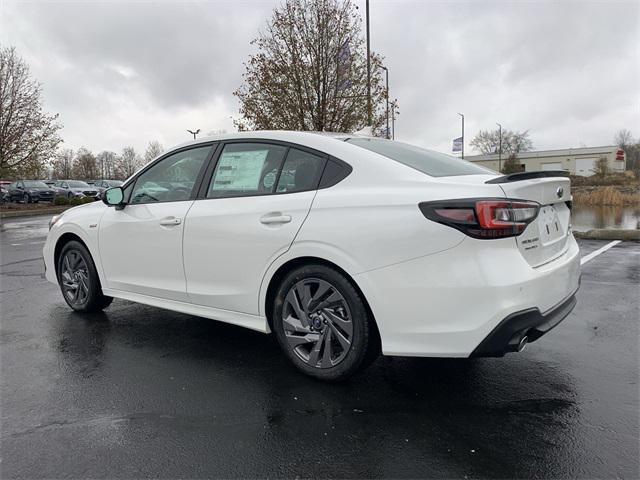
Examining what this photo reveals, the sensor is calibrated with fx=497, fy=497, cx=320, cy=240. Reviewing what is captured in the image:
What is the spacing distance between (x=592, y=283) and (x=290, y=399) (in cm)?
459

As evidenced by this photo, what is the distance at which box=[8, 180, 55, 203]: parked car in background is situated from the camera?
1307 inches

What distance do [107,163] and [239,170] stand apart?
106m

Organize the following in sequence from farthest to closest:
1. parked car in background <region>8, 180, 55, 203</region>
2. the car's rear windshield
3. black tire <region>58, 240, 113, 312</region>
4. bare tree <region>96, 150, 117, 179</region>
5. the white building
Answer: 1. bare tree <region>96, 150, 117, 179</region>
2. the white building
3. parked car in background <region>8, 180, 55, 203</region>
4. black tire <region>58, 240, 113, 312</region>
5. the car's rear windshield

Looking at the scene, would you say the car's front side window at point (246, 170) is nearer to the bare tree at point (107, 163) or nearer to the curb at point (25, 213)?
the curb at point (25, 213)

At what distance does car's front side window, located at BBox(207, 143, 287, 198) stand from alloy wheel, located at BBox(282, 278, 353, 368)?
78cm

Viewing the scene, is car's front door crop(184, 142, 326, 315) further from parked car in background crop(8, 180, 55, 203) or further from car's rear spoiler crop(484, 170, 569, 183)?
parked car in background crop(8, 180, 55, 203)

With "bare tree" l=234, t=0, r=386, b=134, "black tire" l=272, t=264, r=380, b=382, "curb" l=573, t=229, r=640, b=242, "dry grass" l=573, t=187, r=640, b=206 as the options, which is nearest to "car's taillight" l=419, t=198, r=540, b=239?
"black tire" l=272, t=264, r=380, b=382

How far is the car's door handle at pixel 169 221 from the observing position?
385 centimetres

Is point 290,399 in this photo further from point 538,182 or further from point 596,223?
point 596,223

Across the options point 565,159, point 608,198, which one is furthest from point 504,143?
point 608,198

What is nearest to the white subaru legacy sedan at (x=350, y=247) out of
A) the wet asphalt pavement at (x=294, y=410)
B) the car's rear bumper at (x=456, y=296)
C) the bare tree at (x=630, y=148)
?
the car's rear bumper at (x=456, y=296)

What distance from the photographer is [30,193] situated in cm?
3312

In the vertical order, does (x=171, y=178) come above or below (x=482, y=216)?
above

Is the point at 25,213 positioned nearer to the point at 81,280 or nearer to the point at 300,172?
the point at 81,280
